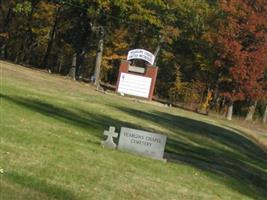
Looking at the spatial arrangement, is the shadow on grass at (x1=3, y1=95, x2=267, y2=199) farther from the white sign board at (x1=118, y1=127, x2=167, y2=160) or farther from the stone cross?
the stone cross

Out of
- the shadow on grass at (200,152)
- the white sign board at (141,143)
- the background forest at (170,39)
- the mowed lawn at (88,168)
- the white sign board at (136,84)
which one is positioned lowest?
the shadow on grass at (200,152)

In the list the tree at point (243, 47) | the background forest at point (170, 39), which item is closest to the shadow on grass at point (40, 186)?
the background forest at point (170, 39)

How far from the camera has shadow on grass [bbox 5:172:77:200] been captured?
31.3 feet

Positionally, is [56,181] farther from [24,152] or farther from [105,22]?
[105,22]

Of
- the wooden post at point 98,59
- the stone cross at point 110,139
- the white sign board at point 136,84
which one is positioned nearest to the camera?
the stone cross at point 110,139

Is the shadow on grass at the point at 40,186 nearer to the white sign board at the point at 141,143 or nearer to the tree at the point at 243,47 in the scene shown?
the white sign board at the point at 141,143

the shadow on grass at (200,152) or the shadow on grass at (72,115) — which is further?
the shadow on grass at (72,115)

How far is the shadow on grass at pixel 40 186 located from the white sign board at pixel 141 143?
5422 millimetres

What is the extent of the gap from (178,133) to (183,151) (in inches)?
280

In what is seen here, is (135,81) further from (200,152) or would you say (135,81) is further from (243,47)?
(243,47)

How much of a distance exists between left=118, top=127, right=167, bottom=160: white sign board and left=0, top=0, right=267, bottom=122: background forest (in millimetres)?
46221

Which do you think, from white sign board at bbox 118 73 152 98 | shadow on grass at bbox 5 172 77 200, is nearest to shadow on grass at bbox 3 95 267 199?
white sign board at bbox 118 73 152 98

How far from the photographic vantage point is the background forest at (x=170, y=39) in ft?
208

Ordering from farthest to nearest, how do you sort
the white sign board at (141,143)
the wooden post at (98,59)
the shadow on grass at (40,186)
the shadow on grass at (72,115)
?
the wooden post at (98,59) < the shadow on grass at (72,115) < the white sign board at (141,143) < the shadow on grass at (40,186)
